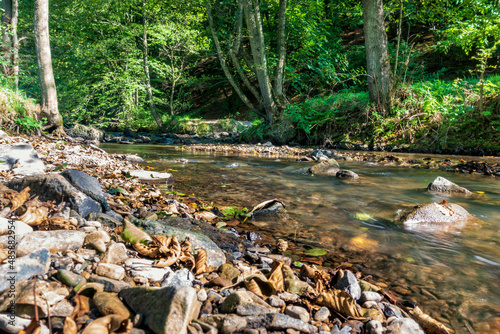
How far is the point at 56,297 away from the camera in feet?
4.46

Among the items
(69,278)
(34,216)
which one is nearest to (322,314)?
(69,278)

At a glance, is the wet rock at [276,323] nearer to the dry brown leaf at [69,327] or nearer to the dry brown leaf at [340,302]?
the dry brown leaf at [340,302]

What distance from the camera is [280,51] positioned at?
43.9ft

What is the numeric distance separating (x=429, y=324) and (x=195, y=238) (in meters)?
1.57

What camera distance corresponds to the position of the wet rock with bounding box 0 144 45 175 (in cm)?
375

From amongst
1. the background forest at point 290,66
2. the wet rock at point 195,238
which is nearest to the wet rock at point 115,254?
the wet rock at point 195,238

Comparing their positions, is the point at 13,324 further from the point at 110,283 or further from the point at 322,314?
the point at 322,314

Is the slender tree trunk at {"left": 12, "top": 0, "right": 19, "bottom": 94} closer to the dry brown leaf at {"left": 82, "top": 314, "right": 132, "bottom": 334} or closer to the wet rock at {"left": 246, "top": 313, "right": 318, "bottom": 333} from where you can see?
the dry brown leaf at {"left": 82, "top": 314, "right": 132, "bottom": 334}

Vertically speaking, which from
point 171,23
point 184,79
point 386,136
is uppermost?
point 171,23

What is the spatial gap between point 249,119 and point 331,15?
9.21 meters

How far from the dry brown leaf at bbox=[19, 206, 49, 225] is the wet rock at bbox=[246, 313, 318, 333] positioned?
1.72 m

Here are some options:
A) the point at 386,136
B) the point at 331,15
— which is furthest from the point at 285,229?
the point at 331,15

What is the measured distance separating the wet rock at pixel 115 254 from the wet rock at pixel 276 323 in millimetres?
888

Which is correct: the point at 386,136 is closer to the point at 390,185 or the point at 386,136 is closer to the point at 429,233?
the point at 390,185
